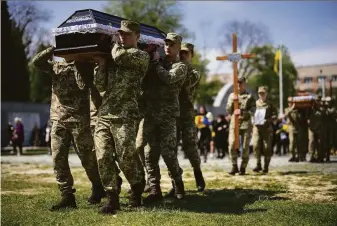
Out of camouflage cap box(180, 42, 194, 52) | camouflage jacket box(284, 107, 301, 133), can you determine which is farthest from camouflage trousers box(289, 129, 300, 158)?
camouflage cap box(180, 42, 194, 52)

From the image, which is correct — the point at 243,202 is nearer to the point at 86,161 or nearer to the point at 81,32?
the point at 86,161

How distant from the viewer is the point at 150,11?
49125 mm

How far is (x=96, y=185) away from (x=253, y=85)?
77.5 meters

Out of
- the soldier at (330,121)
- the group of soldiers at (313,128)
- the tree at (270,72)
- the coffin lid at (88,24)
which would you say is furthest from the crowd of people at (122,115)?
the tree at (270,72)

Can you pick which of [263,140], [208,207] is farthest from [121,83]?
[263,140]

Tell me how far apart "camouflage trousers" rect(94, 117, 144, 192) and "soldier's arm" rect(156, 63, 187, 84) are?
0.93 meters

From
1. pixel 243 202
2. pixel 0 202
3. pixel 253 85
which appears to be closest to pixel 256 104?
pixel 243 202

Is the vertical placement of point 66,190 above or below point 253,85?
below

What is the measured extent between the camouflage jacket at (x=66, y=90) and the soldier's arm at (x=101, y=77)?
0.54 meters

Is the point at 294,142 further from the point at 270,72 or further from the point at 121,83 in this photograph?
the point at 270,72

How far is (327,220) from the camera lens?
4.98m

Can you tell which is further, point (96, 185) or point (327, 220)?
point (96, 185)

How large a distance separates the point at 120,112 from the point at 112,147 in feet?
1.63

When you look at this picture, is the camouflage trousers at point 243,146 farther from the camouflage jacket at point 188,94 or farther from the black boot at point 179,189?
the black boot at point 179,189
